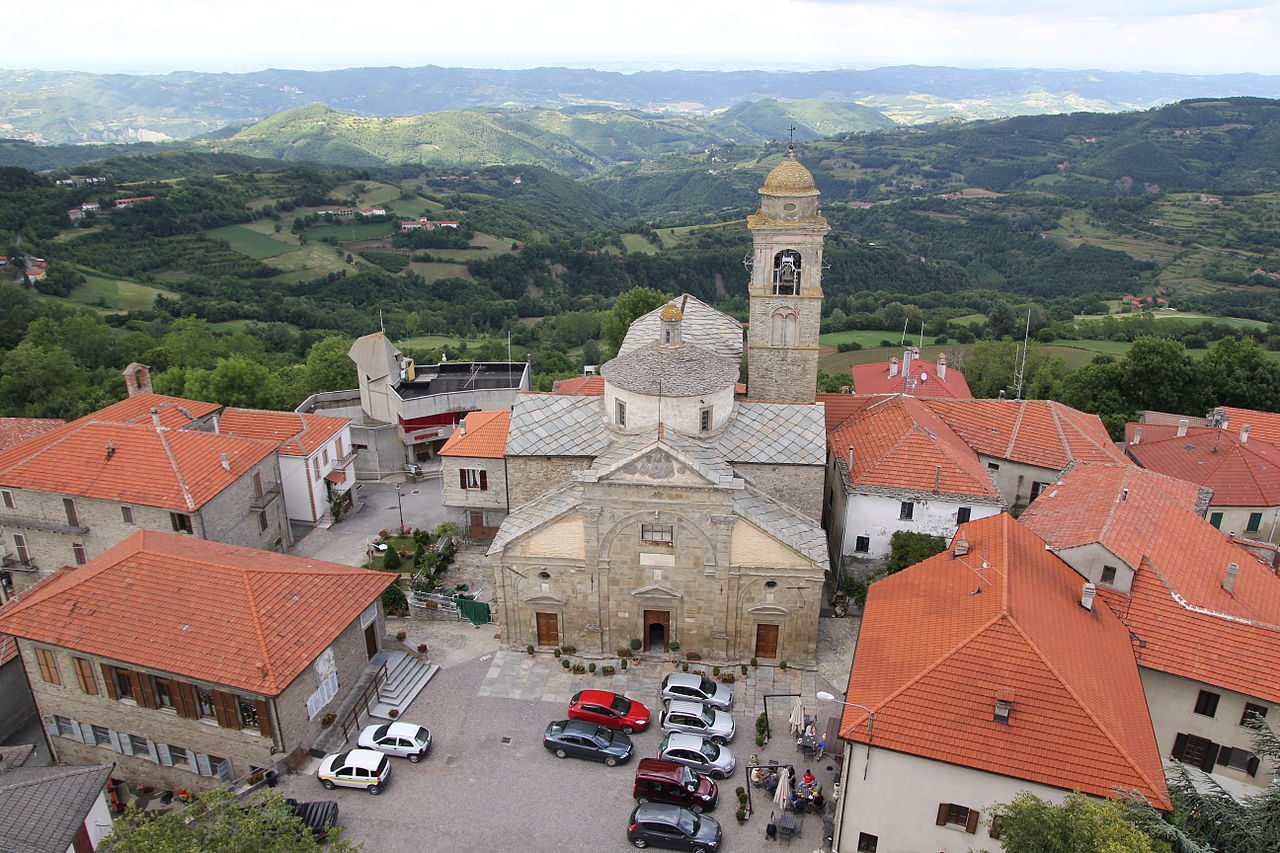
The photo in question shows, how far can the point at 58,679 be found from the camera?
31.5 m

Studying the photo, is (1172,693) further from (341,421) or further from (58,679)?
(341,421)

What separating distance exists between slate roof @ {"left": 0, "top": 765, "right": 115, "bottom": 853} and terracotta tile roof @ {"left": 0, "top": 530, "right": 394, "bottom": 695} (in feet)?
13.1

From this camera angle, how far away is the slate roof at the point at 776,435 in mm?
37906

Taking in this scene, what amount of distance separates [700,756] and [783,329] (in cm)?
2531

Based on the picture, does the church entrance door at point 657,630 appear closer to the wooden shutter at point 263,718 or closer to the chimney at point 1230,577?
the wooden shutter at point 263,718

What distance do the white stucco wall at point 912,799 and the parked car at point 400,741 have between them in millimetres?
15277

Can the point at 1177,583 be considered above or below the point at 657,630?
above

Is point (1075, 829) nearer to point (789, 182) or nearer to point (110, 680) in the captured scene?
point (110, 680)

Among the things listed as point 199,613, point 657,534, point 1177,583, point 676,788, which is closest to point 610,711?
point 676,788

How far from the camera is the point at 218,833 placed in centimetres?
2031

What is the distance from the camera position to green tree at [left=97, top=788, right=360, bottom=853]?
19.7 meters

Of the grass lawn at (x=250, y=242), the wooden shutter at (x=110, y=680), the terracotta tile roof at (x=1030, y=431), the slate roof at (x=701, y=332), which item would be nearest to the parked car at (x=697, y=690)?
the slate roof at (x=701, y=332)

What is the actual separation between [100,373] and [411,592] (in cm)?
5026

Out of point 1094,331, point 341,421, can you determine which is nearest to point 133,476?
point 341,421
